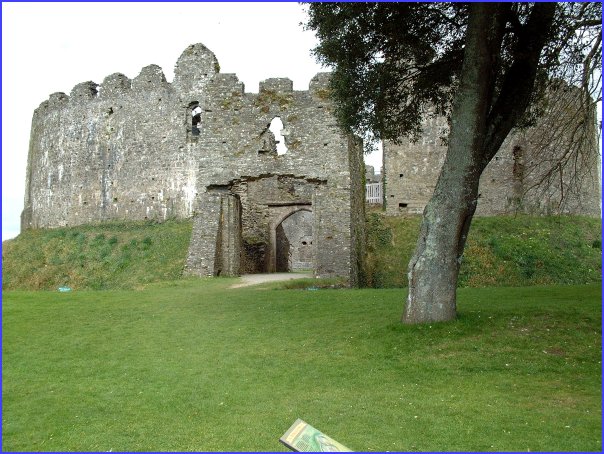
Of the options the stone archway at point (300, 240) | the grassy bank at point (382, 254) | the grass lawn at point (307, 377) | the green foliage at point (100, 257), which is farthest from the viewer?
the stone archway at point (300, 240)

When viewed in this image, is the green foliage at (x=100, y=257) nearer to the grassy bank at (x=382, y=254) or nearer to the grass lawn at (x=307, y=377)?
the grassy bank at (x=382, y=254)

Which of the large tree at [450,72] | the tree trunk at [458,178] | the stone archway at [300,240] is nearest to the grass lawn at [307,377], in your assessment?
the tree trunk at [458,178]

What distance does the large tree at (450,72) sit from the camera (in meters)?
11.5

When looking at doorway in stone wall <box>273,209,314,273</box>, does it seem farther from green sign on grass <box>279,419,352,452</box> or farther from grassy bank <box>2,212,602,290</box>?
green sign on grass <box>279,419,352,452</box>

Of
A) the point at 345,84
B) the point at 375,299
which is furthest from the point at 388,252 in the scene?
the point at 345,84

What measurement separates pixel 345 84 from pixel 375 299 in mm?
5211

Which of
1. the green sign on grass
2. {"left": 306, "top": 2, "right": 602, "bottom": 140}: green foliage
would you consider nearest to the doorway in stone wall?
{"left": 306, "top": 2, "right": 602, "bottom": 140}: green foliage

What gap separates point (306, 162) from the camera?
2320cm

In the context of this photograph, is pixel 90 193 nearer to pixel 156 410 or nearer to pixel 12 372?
pixel 12 372

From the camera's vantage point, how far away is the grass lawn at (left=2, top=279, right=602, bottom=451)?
736 cm

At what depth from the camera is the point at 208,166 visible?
2345 centimetres

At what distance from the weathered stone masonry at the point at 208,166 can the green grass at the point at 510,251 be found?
189cm

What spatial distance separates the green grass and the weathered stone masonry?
1.89 m

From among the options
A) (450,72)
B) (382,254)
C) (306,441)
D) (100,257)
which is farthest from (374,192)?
(306,441)
